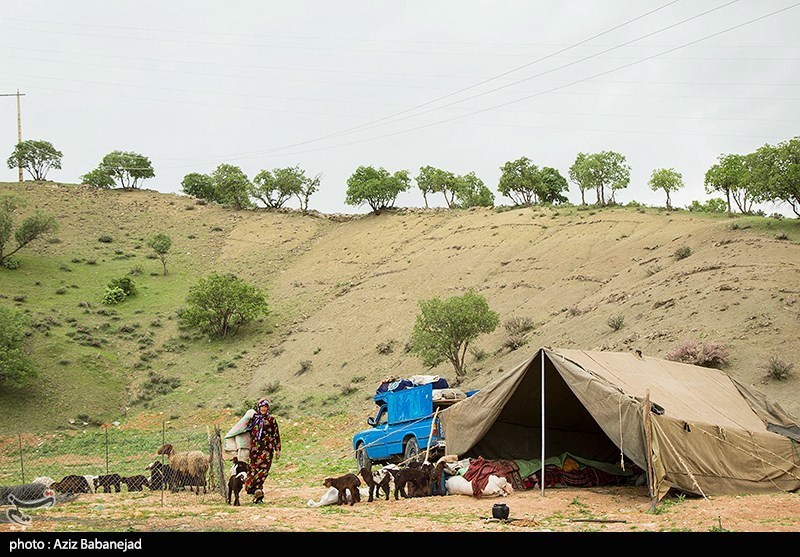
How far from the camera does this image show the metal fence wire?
53.4 feet

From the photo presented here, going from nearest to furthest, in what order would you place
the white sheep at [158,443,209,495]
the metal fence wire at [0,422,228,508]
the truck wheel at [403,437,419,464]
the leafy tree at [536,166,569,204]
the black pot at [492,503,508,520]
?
the black pot at [492,503,508,520], the metal fence wire at [0,422,228,508], the white sheep at [158,443,209,495], the truck wheel at [403,437,419,464], the leafy tree at [536,166,569,204]

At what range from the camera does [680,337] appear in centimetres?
3128

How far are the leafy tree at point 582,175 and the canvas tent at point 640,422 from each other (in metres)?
50.5

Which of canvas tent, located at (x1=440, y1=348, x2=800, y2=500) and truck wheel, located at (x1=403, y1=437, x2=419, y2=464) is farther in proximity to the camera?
truck wheel, located at (x1=403, y1=437, x2=419, y2=464)

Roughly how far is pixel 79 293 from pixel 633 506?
54049mm

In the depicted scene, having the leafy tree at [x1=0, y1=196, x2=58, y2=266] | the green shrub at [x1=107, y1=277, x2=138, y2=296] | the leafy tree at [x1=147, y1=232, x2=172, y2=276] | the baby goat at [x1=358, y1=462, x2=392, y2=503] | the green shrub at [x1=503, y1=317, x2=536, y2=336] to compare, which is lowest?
the baby goat at [x1=358, y1=462, x2=392, y2=503]

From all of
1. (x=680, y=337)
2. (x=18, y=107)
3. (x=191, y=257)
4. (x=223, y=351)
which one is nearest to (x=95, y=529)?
(x=680, y=337)

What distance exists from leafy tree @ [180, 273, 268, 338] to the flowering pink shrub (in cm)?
3364

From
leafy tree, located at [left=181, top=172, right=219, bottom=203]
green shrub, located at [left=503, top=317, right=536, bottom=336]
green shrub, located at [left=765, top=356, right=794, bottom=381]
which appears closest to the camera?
green shrub, located at [left=765, top=356, right=794, bottom=381]

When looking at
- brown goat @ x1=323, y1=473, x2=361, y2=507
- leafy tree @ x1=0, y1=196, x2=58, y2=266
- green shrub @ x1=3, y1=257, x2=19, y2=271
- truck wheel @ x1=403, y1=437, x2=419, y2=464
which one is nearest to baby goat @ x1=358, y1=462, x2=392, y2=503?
brown goat @ x1=323, y1=473, x2=361, y2=507

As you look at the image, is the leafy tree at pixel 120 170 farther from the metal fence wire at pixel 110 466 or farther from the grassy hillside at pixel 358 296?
the metal fence wire at pixel 110 466

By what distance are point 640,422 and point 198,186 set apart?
301 feet

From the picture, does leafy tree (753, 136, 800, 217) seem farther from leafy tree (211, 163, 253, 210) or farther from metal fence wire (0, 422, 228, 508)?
leafy tree (211, 163, 253, 210)

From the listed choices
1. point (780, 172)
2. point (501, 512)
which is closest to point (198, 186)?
point (780, 172)
